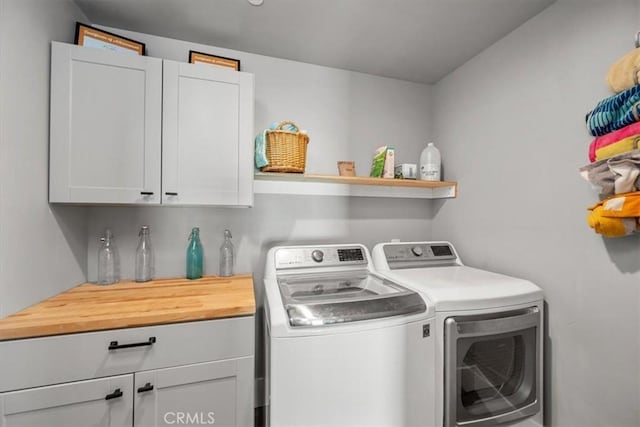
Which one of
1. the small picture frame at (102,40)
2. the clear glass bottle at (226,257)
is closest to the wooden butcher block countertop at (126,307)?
the clear glass bottle at (226,257)

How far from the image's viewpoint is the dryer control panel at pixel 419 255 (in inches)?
70.1

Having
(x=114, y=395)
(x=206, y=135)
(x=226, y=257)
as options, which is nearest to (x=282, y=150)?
(x=206, y=135)

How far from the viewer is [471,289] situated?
1278 millimetres

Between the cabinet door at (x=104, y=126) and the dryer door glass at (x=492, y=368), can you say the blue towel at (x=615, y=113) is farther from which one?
the cabinet door at (x=104, y=126)

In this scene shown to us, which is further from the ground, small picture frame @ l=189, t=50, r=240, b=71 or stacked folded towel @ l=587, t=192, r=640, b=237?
small picture frame @ l=189, t=50, r=240, b=71

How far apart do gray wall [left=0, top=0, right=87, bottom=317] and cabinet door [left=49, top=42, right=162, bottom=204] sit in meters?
0.06

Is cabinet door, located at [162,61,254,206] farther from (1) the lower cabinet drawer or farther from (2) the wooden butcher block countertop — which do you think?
(1) the lower cabinet drawer

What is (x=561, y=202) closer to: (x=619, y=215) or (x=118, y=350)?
(x=619, y=215)

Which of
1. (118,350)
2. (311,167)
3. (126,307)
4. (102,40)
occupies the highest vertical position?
(102,40)

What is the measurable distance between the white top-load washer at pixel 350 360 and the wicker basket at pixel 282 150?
2.35 feet

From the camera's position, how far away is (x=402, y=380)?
1.12 m

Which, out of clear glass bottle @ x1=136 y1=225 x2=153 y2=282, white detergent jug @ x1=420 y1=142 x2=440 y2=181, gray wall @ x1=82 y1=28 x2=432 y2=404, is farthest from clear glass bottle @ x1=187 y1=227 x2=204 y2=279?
white detergent jug @ x1=420 y1=142 x2=440 y2=181

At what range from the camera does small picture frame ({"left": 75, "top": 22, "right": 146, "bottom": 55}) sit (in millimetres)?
1318

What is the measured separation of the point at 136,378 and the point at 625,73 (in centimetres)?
225
